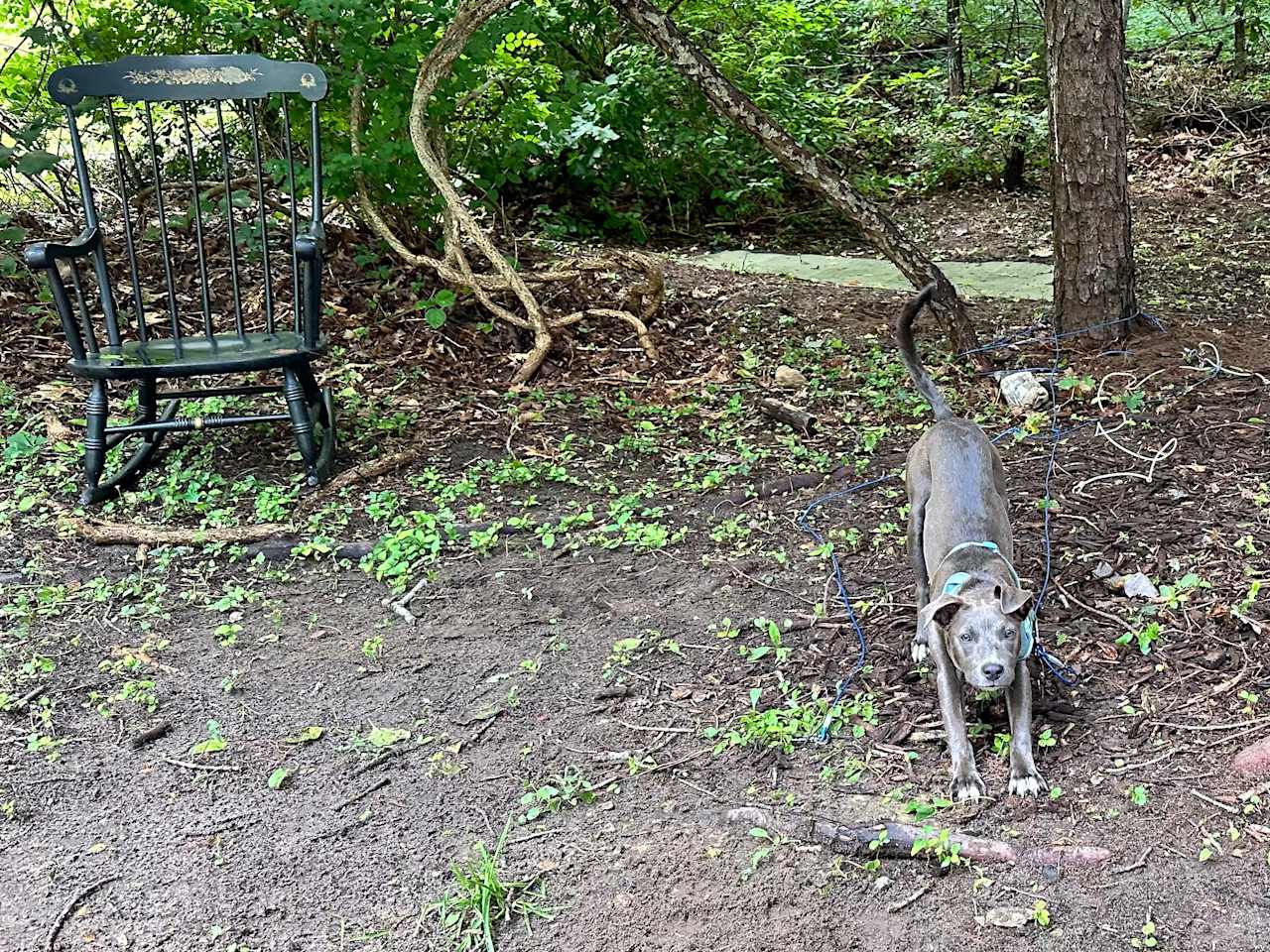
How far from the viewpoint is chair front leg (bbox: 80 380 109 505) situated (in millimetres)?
4359

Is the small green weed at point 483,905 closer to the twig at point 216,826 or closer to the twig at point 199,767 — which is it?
the twig at point 216,826

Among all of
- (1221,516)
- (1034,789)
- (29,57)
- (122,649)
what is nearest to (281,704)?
(122,649)

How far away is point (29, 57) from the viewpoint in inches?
259

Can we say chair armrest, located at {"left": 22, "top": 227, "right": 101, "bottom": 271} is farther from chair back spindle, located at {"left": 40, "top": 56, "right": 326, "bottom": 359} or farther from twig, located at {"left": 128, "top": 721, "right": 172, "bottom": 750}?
twig, located at {"left": 128, "top": 721, "right": 172, "bottom": 750}

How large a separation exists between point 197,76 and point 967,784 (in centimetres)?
383

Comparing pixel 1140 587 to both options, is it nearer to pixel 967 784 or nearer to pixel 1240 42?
pixel 967 784

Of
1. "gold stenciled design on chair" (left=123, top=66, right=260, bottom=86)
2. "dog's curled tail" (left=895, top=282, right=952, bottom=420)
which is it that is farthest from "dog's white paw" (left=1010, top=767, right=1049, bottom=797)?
"gold stenciled design on chair" (left=123, top=66, right=260, bottom=86)

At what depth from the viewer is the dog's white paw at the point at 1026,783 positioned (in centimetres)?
256

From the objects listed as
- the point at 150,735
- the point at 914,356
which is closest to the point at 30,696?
the point at 150,735

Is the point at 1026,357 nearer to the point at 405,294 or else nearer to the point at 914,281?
the point at 914,281

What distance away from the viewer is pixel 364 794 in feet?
8.98

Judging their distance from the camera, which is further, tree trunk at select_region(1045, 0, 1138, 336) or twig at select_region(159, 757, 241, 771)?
tree trunk at select_region(1045, 0, 1138, 336)

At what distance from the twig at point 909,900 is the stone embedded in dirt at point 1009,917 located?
0.13 m

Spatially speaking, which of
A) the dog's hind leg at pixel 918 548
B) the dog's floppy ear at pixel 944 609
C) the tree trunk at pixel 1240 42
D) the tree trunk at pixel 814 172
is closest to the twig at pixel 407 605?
the dog's hind leg at pixel 918 548
